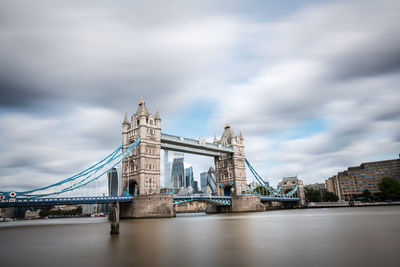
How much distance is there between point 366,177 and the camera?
94688 mm

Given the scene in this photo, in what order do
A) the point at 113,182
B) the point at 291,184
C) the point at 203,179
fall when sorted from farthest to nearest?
the point at 203,179, the point at 291,184, the point at 113,182

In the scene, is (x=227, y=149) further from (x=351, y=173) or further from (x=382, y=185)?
(x=351, y=173)

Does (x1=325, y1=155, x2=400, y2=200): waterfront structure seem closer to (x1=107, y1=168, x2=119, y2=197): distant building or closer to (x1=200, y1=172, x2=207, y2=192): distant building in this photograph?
(x1=200, y1=172, x2=207, y2=192): distant building

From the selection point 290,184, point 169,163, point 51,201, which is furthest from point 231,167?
point 169,163

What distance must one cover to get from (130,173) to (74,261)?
37.1 metres

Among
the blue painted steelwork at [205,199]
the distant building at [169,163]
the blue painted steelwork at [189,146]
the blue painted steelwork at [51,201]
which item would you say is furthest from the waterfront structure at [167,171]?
the blue painted steelwork at [51,201]

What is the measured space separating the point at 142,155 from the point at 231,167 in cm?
2555

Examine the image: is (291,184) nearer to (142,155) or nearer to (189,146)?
(189,146)

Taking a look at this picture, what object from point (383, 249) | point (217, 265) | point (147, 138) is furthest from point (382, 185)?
point (217, 265)

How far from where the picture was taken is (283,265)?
25.2 feet

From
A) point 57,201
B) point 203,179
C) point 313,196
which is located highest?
point 203,179

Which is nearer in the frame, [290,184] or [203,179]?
[290,184]

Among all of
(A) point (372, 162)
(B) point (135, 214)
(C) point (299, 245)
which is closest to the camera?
(C) point (299, 245)

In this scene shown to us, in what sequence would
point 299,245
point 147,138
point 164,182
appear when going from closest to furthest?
point 299,245
point 147,138
point 164,182
